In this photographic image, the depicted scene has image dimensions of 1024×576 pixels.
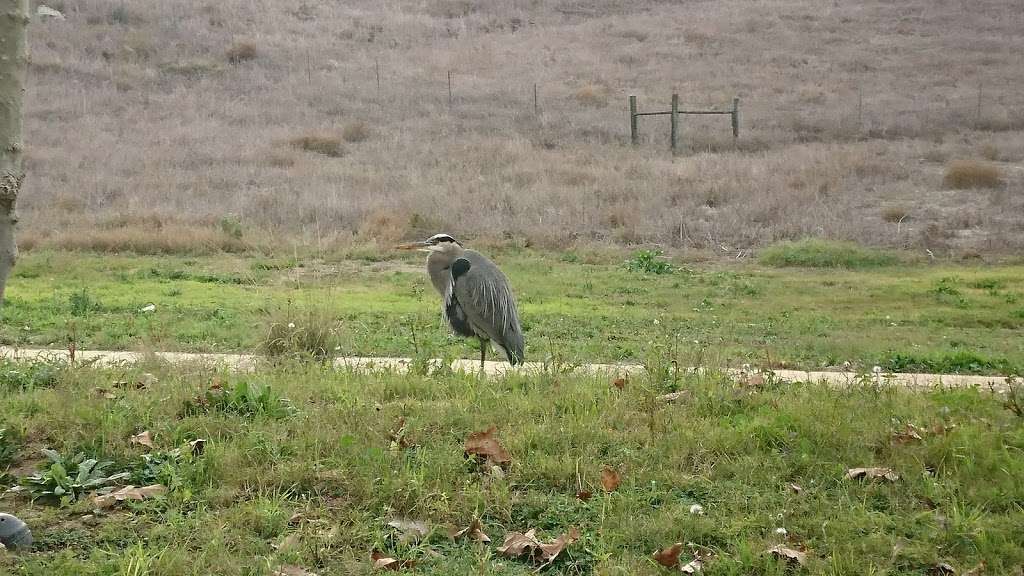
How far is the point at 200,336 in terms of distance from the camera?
11367 millimetres

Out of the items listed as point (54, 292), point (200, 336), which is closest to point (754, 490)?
point (200, 336)

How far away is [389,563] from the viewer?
4.46 metres

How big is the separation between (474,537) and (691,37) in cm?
4688

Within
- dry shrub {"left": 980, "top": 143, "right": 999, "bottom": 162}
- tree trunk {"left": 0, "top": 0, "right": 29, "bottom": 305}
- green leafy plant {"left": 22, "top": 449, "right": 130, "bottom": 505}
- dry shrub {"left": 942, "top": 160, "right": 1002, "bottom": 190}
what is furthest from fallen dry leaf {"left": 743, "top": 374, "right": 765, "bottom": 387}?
dry shrub {"left": 980, "top": 143, "right": 999, "bottom": 162}

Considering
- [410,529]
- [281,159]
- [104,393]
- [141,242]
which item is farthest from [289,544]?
[281,159]

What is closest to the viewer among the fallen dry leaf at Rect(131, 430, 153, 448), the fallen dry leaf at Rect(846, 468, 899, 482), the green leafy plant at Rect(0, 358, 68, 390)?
the fallen dry leaf at Rect(846, 468, 899, 482)

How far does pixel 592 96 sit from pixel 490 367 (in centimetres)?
2941

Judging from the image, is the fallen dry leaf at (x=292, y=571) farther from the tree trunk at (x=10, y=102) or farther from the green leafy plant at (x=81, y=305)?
the green leafy plant at (x=81, y=305)

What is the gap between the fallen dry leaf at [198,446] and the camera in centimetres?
560

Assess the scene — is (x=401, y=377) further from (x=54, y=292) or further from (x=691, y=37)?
(x=691, y=37)

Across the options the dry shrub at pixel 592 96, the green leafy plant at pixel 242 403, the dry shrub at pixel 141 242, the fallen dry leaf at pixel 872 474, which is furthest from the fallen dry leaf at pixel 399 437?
the dry shrub at pixel 592 96

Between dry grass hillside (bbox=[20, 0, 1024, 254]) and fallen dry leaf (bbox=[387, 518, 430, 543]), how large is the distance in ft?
41.8

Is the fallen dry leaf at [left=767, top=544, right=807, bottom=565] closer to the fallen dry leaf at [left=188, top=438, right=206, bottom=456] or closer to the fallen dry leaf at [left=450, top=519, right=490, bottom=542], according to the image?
the fallen dry leaf at [left=450, top=519, right=490, bottom=542]

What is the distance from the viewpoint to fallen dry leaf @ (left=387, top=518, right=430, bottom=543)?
187 inches
